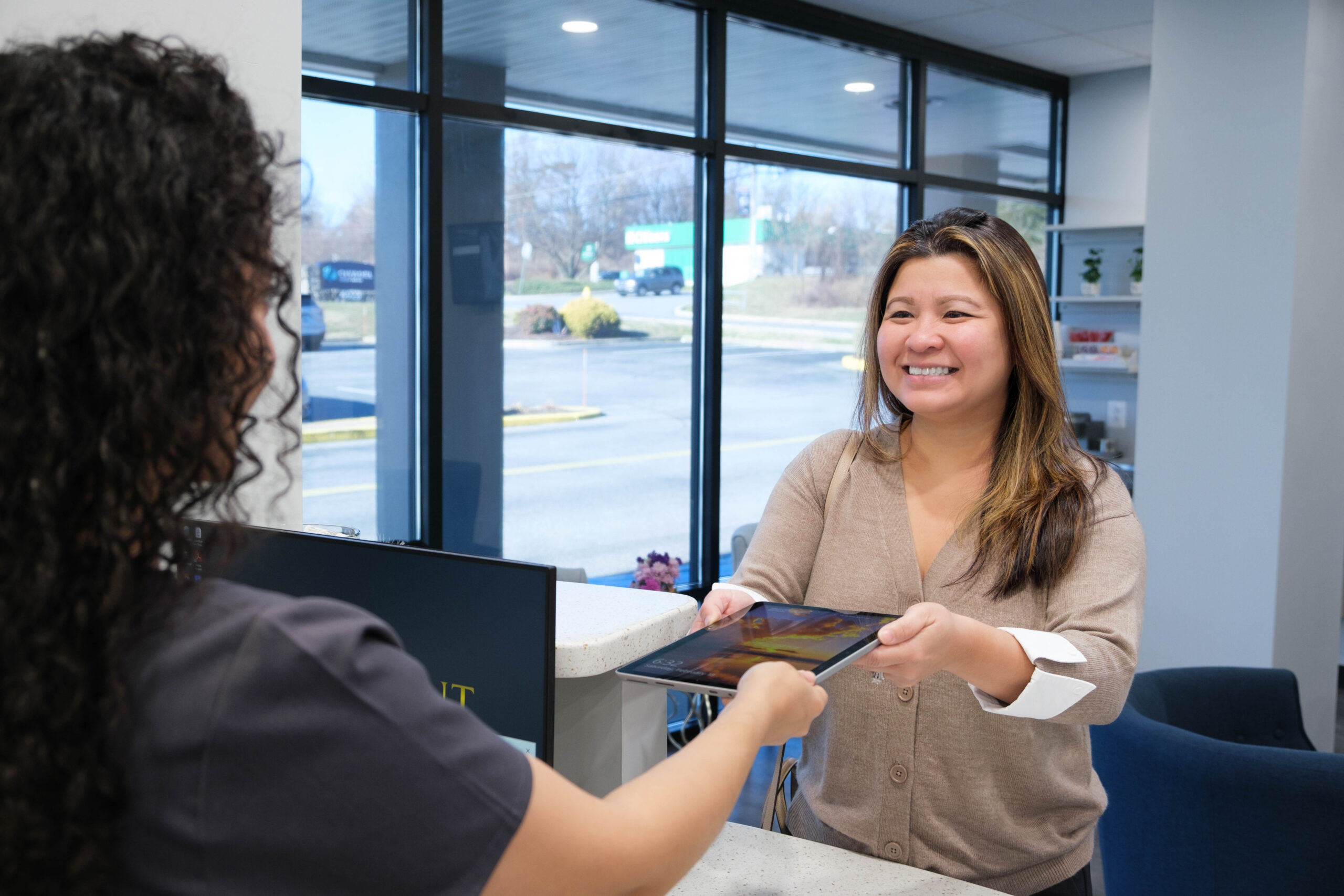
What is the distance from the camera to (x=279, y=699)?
0.58 metres

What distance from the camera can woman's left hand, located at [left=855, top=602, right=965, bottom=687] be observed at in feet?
3.86

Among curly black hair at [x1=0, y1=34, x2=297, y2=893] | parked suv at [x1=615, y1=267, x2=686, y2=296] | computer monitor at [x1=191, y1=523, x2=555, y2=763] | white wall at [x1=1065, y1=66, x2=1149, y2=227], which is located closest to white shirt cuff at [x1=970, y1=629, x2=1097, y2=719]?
computer monitor at [x1=191, y1=523, x2=555, y2=763]

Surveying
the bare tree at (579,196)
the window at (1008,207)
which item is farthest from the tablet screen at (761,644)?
the window at (1008,207)

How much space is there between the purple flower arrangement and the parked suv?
3.78ft

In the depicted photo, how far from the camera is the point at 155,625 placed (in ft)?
1.94

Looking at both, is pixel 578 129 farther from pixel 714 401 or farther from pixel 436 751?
pixel 436 751

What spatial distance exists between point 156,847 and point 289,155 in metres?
1.46

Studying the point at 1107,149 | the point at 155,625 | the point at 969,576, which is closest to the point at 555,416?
the point at 969,576

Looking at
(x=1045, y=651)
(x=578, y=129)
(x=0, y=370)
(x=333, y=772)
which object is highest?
(x=578, y=129)

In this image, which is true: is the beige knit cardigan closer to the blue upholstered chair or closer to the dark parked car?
the blue upholstered chair

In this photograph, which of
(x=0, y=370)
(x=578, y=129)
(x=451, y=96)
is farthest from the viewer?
(x=578, y=129)

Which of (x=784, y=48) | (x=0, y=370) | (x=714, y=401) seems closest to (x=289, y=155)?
(x=0, y=370)

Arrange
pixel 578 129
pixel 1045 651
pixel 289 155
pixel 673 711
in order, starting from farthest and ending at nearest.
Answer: pixel 673 711
pixel 578 129
pixel 289 155
pixel 1045 651

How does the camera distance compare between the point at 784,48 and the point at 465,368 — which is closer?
the point at 465,368
